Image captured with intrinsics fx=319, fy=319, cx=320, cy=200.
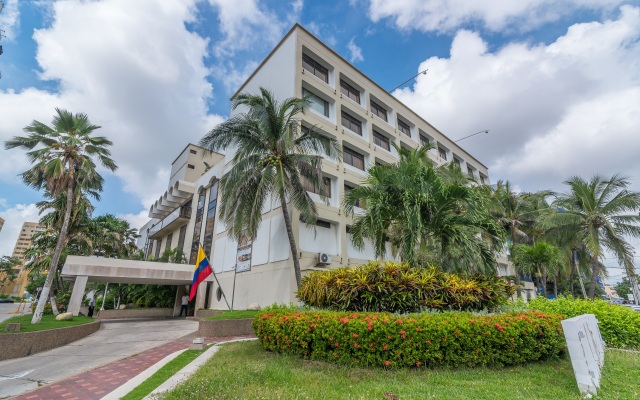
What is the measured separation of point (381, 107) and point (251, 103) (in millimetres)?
15146

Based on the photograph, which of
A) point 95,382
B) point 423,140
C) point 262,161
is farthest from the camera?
point 423,140

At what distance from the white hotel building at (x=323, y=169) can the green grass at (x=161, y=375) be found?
8.29 meters

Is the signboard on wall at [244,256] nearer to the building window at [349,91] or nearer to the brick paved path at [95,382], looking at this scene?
the brick paved path at [95,382]

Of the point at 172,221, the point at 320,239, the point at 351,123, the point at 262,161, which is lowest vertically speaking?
the point at 320,239

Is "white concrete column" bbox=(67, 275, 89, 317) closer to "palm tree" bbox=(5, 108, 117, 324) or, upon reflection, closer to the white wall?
"palm tree" bbox=(5, 108, 117, 324)

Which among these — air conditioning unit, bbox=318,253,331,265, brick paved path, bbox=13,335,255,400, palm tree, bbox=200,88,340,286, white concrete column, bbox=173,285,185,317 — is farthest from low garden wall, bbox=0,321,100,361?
white concrete column, bbox=173,285,185,317

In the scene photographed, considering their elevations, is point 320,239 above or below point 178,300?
above

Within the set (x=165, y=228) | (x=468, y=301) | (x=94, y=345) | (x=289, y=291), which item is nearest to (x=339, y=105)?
(x=289, y=291)

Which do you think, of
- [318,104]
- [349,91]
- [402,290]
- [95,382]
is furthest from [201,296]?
[402,290]

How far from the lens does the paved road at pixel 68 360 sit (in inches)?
286

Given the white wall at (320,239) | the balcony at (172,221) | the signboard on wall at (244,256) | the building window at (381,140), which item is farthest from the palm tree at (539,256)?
the balcony at (172,221)

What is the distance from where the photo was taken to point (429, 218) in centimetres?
1098

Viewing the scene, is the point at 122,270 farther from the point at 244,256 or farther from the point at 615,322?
the point at 615,322

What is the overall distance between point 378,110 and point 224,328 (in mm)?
20924
